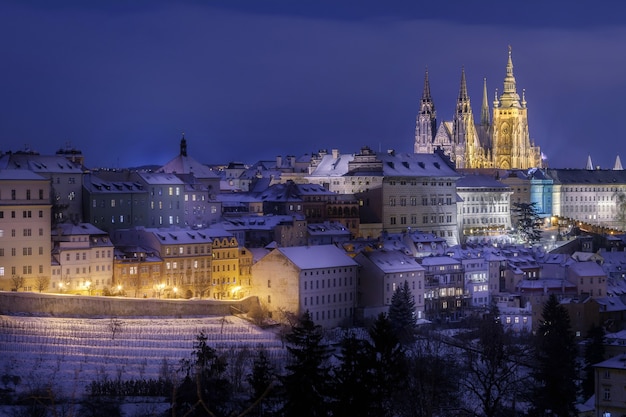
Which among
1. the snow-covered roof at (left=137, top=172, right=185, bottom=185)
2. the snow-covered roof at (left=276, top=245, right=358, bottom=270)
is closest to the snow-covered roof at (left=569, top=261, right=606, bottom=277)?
the snow-covered roof at (left=276, top=245, right=358, bottom=270)

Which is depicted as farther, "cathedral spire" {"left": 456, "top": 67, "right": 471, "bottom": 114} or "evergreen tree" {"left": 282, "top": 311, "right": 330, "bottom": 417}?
"cathedral spire" {"left": 456, "top": 67, "right": 471, "bottom": 114}

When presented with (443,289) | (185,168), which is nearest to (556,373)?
(443,289)

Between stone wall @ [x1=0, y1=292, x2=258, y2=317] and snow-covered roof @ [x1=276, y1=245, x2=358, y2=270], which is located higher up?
snow-covered roof @ [x1=276, y1=245, x2=358, y2=270]

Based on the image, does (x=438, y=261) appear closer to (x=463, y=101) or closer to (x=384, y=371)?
(x=384, y=371)

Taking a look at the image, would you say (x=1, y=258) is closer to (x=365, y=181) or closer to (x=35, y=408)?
(x=35, y=408)

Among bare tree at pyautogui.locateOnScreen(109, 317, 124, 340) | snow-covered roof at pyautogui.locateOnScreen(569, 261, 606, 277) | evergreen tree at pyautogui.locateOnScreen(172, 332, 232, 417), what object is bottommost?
evergreen tree at pyautogui.locateOnScreen(172, 332, 232, 417)

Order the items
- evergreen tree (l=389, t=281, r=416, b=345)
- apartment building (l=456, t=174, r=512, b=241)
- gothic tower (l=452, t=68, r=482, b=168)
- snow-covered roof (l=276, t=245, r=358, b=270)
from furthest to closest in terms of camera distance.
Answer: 1. gothic tower (l=452, t=68, r=482, b=168)
2. apartment building (l=456, t=174, r=512, b=241)
3. snow-covered roof (l=276, t=245, r=358, b=270)
4. evergreen tree (l=389, t=281, r=416, b=345)

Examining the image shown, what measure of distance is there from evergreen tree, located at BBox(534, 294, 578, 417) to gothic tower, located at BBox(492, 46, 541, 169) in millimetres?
84463

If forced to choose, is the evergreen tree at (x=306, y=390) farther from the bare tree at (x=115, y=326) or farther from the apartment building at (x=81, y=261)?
the apartment building at (x=81, y=261)

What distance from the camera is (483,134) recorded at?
14075cm

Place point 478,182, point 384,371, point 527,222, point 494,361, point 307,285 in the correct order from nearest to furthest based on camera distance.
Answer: point 384,371 < point 494,361 < point 307,285 < point 527,222 < point 478,182

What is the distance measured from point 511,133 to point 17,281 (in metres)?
89.1

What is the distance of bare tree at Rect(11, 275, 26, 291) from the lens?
184 feet

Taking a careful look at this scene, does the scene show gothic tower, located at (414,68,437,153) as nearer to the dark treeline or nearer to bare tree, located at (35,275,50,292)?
the dark treeline
